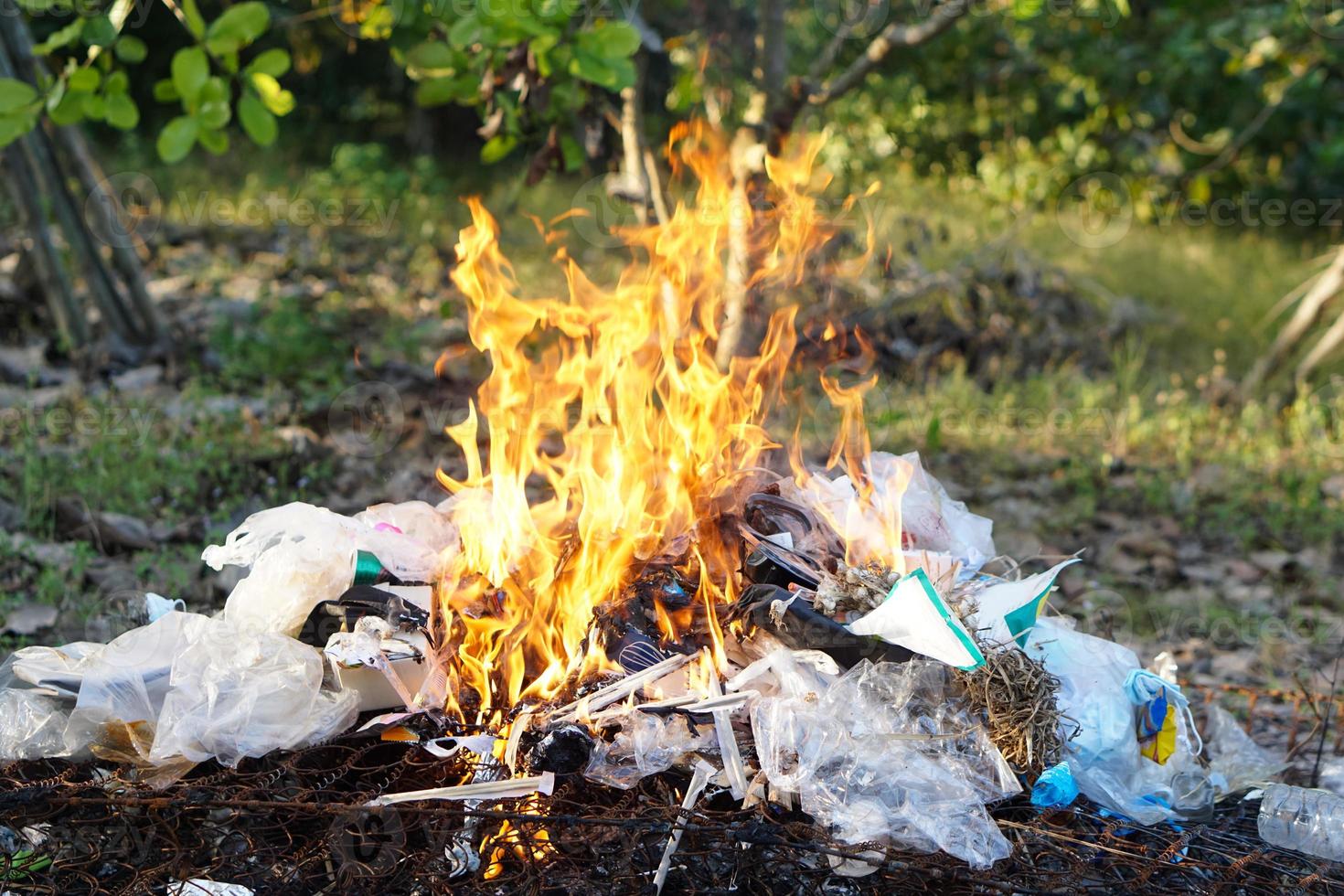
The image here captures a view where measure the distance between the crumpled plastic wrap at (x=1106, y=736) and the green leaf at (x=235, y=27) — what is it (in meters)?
2.58

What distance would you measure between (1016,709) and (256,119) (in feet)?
8.44

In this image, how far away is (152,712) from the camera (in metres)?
2.64

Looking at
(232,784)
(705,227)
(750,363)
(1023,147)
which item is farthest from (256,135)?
(1023,147)

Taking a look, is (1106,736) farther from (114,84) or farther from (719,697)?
(114,84)

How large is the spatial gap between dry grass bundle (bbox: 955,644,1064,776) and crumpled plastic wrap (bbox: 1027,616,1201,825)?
0.11m

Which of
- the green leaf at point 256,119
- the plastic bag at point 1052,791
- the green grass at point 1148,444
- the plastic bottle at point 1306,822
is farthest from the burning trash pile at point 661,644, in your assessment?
the green grass at point 1148,444

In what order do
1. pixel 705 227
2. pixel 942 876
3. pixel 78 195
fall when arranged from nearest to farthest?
pixel 942 876 → pixel 705 227 → pixel 78 195

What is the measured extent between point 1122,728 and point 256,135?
2.78 metres

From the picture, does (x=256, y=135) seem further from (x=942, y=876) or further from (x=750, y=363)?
(x=942, y=876)

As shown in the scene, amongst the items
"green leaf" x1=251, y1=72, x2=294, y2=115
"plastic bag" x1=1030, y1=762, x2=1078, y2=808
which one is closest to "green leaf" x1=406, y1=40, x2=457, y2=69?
"green leaf" x1=251, y1=72, x2=294, y2=115

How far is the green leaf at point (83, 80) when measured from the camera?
3.58 meters

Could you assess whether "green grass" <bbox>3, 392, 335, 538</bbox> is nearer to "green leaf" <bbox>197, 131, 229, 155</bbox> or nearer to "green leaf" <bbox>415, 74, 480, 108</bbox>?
"green leaf" <bbox>197, 131, 229, 155</bbox>

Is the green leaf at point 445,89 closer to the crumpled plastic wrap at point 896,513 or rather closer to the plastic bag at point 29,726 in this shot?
the crumpled plastic wrap at point 896,513

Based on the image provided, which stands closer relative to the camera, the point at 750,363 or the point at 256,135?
the point at 750,363
